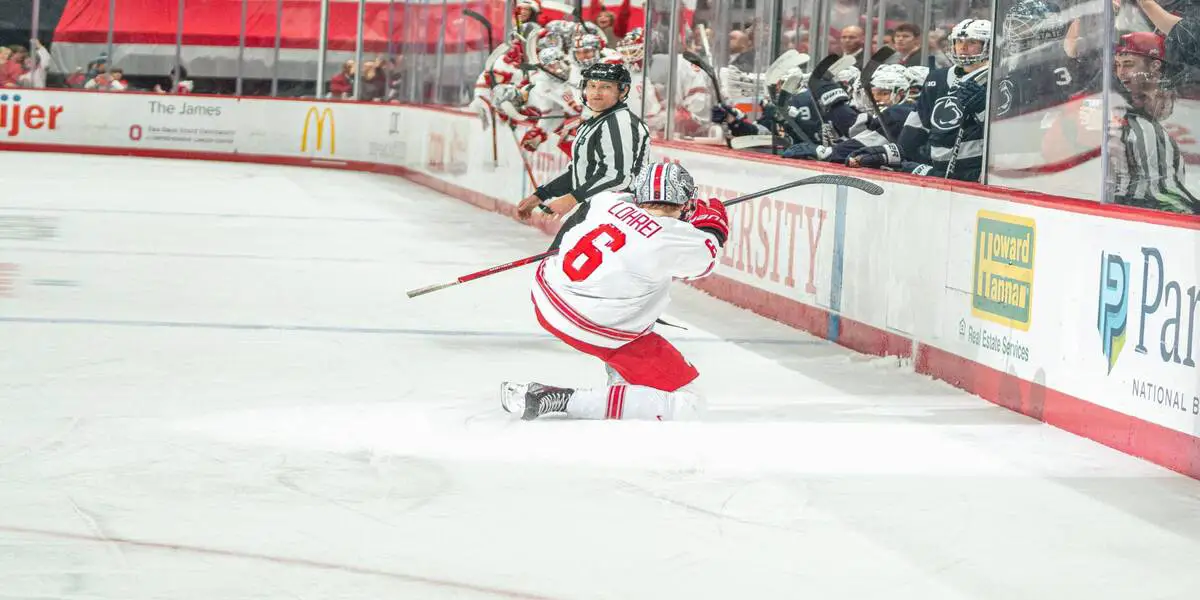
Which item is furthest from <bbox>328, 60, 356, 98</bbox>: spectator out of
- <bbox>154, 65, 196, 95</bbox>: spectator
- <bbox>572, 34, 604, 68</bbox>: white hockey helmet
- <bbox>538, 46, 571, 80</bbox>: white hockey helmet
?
<bbox>572, 34, 604, 68</bbox>: white hockey helmet

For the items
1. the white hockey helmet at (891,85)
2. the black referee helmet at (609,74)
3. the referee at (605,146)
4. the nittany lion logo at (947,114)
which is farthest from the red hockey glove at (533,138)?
the nittany lion logo at (947,114)

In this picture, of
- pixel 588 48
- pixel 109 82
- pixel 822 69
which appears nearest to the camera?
pixel 822 69

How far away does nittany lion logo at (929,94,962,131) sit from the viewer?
782 cm

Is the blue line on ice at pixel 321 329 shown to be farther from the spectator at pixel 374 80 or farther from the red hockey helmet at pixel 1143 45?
the spectator at pixel 374 80

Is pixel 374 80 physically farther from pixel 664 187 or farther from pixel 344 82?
pixel 664 187

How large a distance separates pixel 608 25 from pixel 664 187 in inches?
335

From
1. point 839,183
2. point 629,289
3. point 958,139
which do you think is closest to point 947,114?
point 958,139

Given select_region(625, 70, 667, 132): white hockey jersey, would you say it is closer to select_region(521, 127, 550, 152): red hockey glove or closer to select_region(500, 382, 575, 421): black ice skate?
select_region(521, 127, 550, 152): red hockey glove

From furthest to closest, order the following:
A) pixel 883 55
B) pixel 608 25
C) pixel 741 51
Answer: pixel 608 25 < pixel 741 51 < pixel 883 55

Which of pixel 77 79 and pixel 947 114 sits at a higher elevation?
pixel 77 79

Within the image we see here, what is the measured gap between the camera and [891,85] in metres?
9.08

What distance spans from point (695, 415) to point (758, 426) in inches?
9.4

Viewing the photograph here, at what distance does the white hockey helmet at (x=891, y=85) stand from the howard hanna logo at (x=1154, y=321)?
312 centimetres

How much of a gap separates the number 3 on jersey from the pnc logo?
18.9 meters
